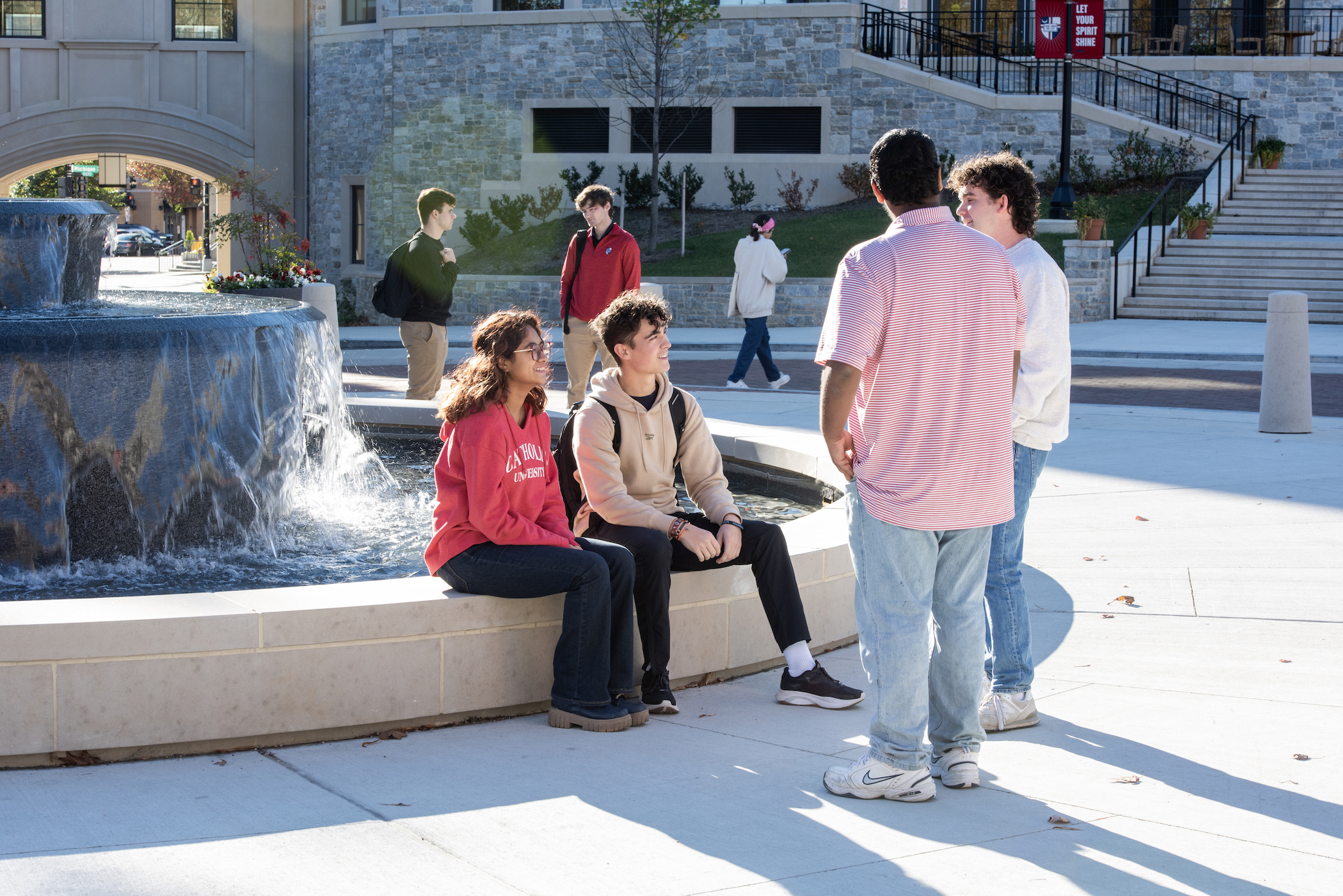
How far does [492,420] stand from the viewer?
4.38 m

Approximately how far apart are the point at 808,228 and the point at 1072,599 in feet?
70.5

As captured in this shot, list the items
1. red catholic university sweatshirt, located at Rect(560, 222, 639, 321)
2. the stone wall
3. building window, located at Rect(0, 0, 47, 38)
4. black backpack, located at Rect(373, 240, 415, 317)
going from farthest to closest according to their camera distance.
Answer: building window, located at Rect(0, 0, 47, 38) → the stone wall → black backpack, located at Rect(373, 240, 415, 317) → red catholic university sweatshirt, located at Rect(560, 222, 639, 321)

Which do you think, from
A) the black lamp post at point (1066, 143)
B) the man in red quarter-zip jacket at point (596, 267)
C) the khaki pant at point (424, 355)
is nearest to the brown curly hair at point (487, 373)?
the man in red quarter-zip jacket at point (596, 267)

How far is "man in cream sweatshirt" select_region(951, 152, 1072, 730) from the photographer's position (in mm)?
4211

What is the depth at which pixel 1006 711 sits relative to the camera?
4.30m

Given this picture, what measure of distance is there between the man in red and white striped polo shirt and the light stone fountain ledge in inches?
50.5

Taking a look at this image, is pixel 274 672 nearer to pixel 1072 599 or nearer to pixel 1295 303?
pixel 1072 599

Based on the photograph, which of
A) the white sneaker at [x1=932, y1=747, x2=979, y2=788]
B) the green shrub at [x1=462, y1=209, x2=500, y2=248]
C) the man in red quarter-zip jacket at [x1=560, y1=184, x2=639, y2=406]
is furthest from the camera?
the green shrub at [x1=462, y1=209, x2=500, y2=248]

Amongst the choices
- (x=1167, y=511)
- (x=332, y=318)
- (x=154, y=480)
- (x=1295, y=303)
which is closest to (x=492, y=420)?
(x=154, y=480)

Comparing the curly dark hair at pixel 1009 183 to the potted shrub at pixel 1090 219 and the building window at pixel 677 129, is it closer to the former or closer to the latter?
the potted shrub at pixel 1090 219

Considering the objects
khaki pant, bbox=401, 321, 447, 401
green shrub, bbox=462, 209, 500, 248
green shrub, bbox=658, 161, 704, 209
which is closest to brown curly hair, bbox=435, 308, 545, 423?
khaki pant, bbox=401, 321, 447, 401

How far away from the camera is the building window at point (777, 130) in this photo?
3006cm

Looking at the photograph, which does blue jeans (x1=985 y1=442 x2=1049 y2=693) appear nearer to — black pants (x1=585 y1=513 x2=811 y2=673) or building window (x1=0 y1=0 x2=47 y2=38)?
black pants (x1=585 y1=513 x2=811 y2=673)

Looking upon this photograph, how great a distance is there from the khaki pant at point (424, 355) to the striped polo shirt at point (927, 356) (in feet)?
22.4
